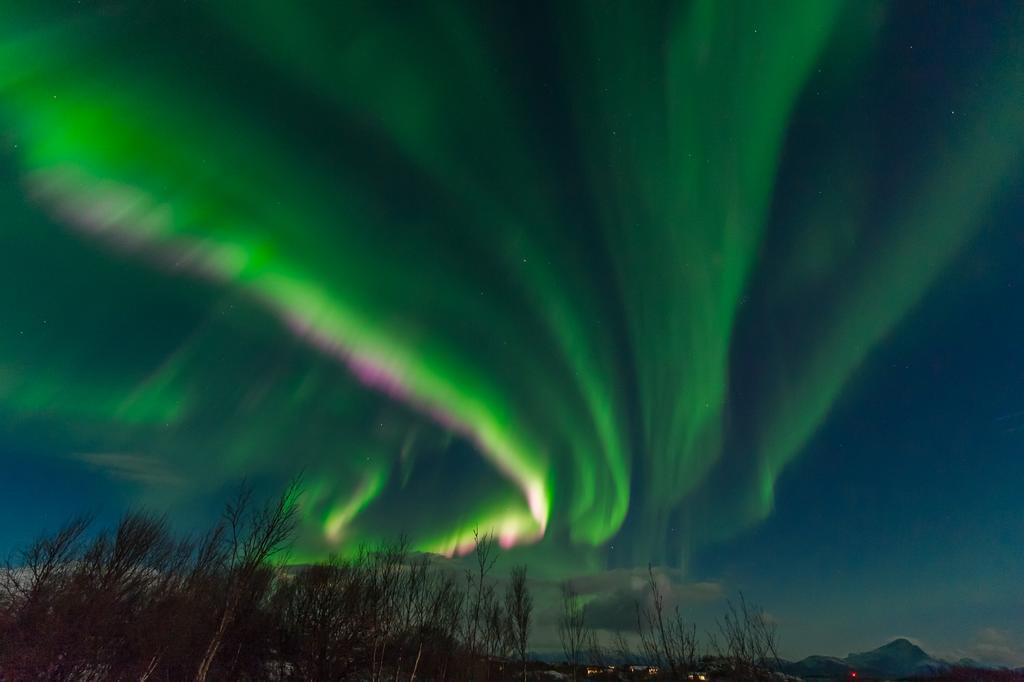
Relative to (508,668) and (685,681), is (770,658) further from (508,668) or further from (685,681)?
(508,668)

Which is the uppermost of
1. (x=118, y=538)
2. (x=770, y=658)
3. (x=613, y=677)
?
(x=118, y=538)

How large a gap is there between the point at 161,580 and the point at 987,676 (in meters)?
119

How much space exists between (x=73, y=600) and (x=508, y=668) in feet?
188

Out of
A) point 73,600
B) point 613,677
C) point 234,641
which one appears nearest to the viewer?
point 73,600

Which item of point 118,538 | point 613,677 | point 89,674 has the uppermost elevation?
point 118,538

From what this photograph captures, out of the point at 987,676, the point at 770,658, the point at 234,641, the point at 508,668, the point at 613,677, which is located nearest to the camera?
the point at 770,658

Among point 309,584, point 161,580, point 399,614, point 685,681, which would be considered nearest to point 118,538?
point 161,580

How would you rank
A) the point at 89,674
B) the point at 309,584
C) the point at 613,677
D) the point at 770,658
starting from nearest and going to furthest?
the point at 770,658
the point at 89,674
the point at 309,584
the point at 613,677

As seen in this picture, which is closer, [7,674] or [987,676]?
[7,674]

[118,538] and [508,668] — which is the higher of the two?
[118,538]

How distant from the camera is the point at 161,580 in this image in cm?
4806

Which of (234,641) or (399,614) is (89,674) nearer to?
(234,641)

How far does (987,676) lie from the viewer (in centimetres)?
8056

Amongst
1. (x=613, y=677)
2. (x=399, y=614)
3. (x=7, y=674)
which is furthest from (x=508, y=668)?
(x=7, y=674)
